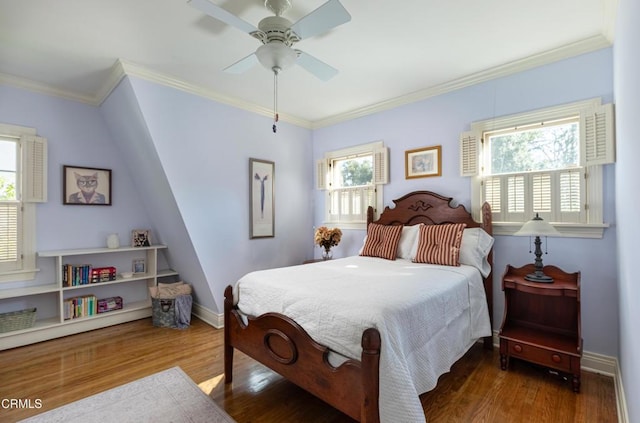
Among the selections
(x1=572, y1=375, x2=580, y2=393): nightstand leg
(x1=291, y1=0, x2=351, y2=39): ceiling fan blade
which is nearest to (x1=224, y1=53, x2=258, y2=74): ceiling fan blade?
(x1=291, y1=0, x2=351, y2=39): ceiling fan blade

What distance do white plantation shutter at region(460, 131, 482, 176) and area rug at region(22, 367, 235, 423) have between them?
296cm

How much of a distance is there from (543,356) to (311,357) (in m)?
1.87

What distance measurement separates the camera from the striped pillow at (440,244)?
2744 millimetres

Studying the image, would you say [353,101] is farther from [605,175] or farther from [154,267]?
[154,267]

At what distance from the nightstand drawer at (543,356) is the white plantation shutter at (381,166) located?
2.11m

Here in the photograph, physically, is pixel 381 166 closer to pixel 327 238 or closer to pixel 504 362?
pixel 327 238

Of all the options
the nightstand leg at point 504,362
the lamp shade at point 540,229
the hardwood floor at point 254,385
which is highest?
the lamp shade at point 540,229

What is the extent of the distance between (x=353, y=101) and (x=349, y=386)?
10.6 ft

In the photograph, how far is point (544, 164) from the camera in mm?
2707

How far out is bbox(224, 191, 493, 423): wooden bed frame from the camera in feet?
4.63

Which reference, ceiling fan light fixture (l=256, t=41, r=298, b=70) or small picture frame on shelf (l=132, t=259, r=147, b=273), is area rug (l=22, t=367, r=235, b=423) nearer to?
small picture frame on shelf (l=132, t=259, r=147, b=273)

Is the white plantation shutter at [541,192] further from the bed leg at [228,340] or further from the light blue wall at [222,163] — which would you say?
the bed leg at [228,340]

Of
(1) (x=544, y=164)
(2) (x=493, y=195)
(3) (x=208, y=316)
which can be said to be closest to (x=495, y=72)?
(1) (x=544, y=164)

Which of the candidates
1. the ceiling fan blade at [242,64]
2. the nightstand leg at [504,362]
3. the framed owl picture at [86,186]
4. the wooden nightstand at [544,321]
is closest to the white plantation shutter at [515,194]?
the wooden nightstand at [544,321]
